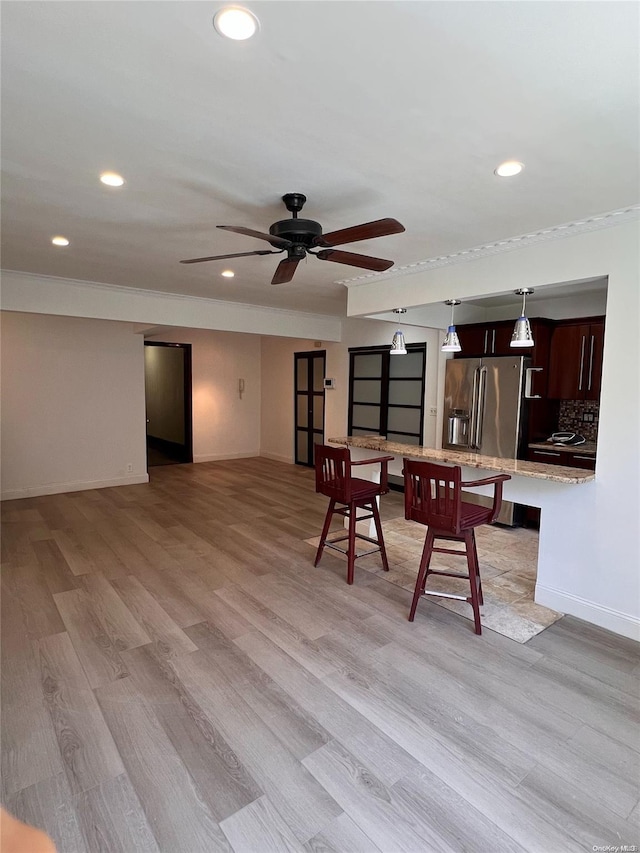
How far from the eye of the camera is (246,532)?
472 centimetres

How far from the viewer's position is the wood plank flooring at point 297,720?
5.24 feet

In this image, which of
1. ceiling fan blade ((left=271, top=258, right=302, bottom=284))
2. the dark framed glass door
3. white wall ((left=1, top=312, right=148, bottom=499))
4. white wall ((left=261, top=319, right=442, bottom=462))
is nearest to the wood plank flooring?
ceiling fan blade ((left=271, top=258, right=302, bottom=284))

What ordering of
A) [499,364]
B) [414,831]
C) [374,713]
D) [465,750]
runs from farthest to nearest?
[499,364], [374,713], [465,750], [414,831]

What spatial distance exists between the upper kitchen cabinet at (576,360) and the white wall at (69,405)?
18.3 ft

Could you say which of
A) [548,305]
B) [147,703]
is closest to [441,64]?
[147,703]

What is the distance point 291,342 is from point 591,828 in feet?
25.4

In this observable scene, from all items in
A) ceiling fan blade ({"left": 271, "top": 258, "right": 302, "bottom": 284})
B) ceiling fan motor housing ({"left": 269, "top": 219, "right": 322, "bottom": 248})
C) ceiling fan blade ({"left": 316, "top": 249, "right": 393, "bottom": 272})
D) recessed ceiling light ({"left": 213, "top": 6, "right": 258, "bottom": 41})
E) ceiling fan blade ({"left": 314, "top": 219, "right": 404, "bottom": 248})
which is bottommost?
ceiling fan blade ({"left": 271, "top": 258, "right": 302, "bottom": 284})

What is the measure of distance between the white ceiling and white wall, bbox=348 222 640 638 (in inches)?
11.4

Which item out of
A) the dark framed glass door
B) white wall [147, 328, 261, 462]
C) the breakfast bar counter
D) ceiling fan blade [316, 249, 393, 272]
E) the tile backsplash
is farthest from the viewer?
white wall [147, 328, 261, 462]

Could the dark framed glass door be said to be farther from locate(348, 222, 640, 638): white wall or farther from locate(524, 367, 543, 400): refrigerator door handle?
locate(348, 222, 640, 638): white wall

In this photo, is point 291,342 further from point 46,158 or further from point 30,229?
point 46,158

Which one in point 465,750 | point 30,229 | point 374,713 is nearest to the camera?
point 465,750

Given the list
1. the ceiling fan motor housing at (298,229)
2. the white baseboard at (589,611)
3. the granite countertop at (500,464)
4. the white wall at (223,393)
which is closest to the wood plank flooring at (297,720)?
the white baseboard at (589,611)

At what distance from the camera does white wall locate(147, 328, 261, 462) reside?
8430 mm
